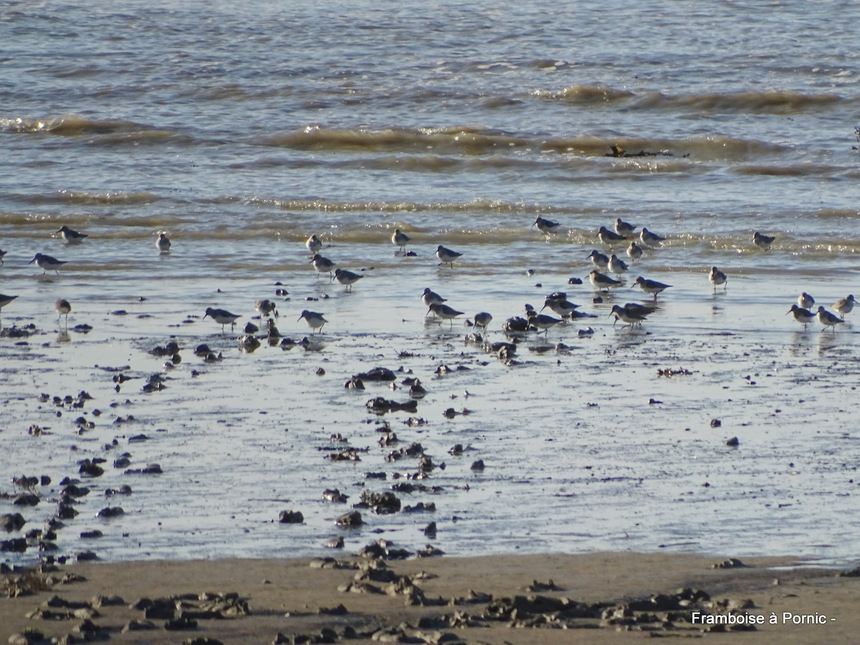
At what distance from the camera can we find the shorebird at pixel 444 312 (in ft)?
36.7

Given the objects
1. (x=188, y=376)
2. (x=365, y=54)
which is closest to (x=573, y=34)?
(x=365, y=54)

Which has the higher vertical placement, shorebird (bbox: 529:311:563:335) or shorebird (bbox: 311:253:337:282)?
shorebird (bbox: 311:253:337:282)

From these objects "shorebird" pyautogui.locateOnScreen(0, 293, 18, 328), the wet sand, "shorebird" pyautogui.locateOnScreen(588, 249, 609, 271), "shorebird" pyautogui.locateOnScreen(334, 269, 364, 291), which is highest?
"shorebird" pyautogui.locateOnScreen(588, 249, 609, 271)

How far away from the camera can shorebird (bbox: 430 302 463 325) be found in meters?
11.2

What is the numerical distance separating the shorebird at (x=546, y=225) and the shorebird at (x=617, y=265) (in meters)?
1.99

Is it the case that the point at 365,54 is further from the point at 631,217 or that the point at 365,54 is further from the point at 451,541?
the point at 451,541

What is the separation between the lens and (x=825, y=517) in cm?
608

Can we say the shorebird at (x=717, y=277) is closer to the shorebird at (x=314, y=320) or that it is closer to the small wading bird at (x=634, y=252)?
the small wading bird at (x=634, y=252)

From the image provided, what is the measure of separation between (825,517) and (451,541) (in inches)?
66.9

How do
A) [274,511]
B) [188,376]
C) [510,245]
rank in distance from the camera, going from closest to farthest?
[274,511], [188,376], [510,245]

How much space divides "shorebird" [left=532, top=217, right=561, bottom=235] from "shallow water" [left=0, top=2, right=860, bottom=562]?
132 millimetres

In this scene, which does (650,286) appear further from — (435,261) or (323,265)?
(323,265)

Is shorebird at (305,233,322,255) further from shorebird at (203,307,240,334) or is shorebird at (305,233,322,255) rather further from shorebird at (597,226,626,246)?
shorebird at (203,307,240,334)

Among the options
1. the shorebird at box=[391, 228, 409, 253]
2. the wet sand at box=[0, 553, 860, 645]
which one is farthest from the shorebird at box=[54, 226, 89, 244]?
the wet sand at box=[0, 553, 860, 645]
